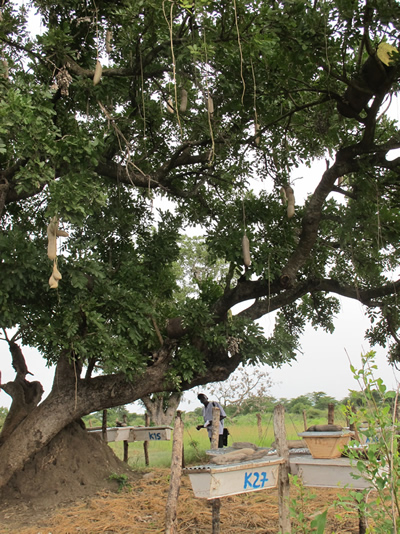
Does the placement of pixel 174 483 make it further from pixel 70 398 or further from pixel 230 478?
pixel 70 398

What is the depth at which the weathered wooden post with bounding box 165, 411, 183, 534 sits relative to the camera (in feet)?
15.6

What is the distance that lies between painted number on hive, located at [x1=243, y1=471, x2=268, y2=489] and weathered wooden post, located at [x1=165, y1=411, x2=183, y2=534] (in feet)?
3.20

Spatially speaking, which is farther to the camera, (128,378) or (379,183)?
(128,378)

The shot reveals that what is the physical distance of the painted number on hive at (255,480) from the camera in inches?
165

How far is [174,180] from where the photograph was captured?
877 centimetres

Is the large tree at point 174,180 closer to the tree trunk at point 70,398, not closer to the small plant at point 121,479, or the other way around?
the tree trunk at point 70,398

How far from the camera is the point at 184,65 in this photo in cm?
614

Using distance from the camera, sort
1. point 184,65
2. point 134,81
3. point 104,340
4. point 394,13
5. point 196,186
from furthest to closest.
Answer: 1. point 196,186
2. point 134,81
3. point 104,340
4. point 184,65
5. point 394,13

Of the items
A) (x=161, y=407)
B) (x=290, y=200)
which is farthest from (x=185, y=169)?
(x=161, y=407)

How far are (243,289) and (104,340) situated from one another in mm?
2452

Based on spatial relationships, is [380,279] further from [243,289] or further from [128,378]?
[128,378]

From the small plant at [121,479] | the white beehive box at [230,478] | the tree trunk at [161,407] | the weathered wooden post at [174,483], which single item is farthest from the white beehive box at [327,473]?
the tree trunk at [161,407]

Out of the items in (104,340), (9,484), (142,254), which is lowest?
(9,484)

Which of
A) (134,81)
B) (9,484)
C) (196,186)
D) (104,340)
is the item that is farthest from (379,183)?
(9,484)
